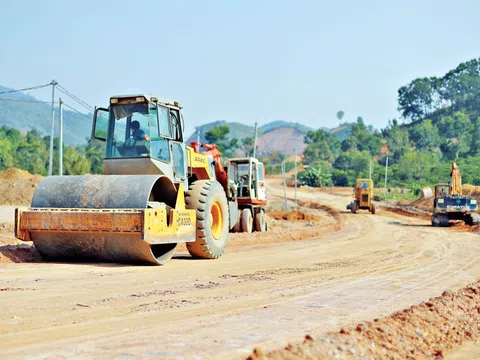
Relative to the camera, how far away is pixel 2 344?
212 inches

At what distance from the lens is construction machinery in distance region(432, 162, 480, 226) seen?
32.1 m

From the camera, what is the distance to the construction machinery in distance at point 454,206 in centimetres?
3212

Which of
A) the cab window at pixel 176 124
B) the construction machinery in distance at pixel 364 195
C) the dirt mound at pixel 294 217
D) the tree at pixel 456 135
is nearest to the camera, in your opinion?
the cab window at pixel 176 124

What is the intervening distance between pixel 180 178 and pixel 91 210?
7.96ft

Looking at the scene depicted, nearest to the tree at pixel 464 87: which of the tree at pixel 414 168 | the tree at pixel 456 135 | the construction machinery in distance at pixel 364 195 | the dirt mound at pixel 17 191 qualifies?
the tree at pixel 456 135

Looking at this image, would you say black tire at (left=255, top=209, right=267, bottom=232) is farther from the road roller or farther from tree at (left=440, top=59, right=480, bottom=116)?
tree at (left=440, top=59, right=480, bottom=116)

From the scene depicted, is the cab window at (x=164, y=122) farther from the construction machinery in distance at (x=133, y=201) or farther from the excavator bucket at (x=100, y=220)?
the excavator bucket at (x=100, y=220)

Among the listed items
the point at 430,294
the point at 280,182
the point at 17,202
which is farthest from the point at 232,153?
the point at 430,294

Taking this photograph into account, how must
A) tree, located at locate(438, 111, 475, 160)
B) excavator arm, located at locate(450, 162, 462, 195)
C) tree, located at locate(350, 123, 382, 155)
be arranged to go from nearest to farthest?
excavator arm, located at locate(450, 162, 462, 195) → tree, located at locate(438, 111, 475, 160) → tree, located at locate(350, 123, 382, 155)

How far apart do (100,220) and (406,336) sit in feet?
20.7

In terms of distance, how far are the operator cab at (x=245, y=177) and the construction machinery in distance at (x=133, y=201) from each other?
340 inches

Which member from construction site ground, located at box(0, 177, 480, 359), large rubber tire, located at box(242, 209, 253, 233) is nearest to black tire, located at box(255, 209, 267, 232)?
large rubber tire, located at box(242, 209, 253, 233)

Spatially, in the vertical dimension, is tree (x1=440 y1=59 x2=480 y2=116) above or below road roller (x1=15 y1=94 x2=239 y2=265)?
above

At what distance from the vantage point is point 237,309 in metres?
7.31
